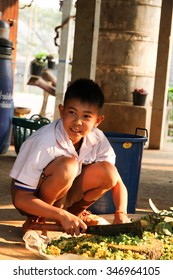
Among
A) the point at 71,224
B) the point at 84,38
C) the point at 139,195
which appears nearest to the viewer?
the point at 71,224

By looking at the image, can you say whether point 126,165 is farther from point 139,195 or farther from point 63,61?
point 63,61

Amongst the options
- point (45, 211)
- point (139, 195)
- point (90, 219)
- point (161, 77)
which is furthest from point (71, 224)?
point (161, 77)

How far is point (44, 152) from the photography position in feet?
14.5

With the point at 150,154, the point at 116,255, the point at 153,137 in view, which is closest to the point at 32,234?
the point at 116,255

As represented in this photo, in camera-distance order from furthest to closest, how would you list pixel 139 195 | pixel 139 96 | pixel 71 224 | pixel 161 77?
pixel 161 77
pixel 139 96
pixel 139 195
pixel 71 224

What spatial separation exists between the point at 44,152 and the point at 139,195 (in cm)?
239

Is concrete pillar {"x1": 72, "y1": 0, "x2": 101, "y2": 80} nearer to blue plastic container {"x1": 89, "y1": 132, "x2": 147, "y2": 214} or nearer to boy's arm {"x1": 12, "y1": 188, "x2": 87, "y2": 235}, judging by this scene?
blue plastic container {"x1": 89, "y1": 132, "x2": 147, "y2": 214}

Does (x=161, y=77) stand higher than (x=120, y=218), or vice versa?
(x=161, y=77)

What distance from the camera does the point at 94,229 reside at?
14.0 feet

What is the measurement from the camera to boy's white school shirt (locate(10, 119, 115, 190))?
4.38 metres

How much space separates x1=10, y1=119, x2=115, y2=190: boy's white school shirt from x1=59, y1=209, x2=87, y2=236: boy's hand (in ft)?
1.15

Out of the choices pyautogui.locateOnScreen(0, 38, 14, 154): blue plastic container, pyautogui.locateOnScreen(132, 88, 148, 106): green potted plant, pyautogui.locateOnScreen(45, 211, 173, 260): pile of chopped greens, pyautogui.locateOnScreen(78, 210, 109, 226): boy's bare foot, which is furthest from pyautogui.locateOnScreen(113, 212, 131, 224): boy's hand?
pyautogui.locateOnScreen(132, 88, 148, 106): green potted plant

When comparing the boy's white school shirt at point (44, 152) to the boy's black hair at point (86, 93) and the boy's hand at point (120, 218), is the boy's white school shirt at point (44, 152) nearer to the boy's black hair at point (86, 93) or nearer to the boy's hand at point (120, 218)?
the boy's black hair at point (86, 93)

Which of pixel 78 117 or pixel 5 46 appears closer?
pixel 78 117
